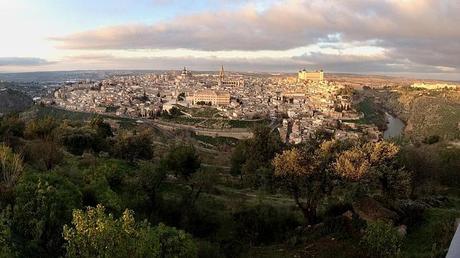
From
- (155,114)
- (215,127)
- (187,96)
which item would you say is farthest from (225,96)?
(215,127)

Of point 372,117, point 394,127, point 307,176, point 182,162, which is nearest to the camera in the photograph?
point 307,176

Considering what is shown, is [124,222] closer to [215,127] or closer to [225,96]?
[215,127]

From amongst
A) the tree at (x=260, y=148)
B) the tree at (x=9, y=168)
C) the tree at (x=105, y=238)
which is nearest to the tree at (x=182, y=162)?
the tree at (x=260, y=148)

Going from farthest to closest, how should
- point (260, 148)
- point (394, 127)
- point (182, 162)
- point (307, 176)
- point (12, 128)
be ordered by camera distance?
point (394, 127) < point (12, 128) < point (260, 148) < point (182, 162) < point (307, 176)

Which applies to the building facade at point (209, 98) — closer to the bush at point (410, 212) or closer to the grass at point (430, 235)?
the bush at point (410, 212)

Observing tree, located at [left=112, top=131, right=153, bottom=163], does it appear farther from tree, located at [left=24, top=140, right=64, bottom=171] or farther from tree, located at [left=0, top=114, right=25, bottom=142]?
tree, located at [left=0, top=114, right=25, bottom=142]

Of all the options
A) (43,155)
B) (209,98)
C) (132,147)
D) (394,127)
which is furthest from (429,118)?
(43,155)

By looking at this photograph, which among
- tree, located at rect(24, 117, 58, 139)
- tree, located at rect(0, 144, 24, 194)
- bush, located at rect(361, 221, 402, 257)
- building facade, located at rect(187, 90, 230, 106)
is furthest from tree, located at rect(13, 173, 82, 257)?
building facade, located at rect(187, 90, 230, 106)

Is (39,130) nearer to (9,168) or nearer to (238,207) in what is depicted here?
(9,168)
